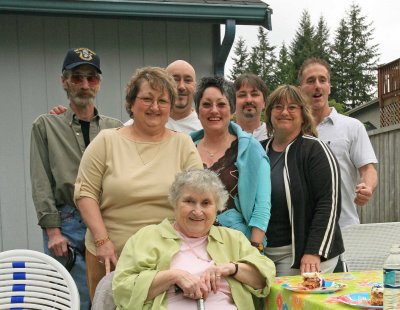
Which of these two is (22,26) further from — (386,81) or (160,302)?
(386,81)

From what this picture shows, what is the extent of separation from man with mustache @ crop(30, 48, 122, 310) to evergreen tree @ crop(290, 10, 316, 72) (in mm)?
45017

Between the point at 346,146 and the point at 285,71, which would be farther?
the point at 285,71

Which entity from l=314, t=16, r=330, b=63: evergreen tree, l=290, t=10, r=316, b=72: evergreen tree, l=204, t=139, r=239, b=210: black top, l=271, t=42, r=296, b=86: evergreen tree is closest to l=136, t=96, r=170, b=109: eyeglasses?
l=204, t=139, r=239, b=210: black top

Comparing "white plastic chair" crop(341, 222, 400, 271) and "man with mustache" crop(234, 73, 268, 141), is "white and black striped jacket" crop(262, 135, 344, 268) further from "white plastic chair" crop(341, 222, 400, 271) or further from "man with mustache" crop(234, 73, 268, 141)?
"man with mustache" crop(234, 73, 268, 141)

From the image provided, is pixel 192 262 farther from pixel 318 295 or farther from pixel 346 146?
pixel 346 146

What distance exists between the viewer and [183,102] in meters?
3.63

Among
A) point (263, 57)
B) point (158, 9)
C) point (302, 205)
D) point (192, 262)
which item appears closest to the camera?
point (192, 262)

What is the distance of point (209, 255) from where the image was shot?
2.59 metres

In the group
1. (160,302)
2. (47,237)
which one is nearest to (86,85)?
(47,237)

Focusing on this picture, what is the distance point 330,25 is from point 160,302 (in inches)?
2181

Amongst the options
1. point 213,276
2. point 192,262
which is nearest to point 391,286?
point 213,276

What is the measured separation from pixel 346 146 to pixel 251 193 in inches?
43.2

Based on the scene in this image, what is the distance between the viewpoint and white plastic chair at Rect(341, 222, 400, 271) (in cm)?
320

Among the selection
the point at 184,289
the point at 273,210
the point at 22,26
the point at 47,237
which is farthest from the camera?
the point at 22,26
